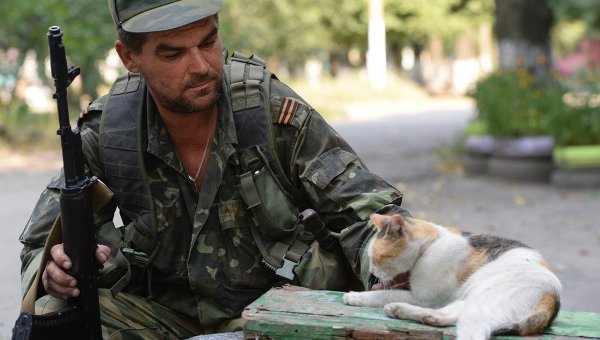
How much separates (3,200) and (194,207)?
708 cm

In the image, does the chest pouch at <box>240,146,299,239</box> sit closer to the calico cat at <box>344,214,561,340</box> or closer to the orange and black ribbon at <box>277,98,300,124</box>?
the orange and black ribbon at <box>277,98,300,124</box>

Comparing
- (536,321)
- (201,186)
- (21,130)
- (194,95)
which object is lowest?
(21,130)

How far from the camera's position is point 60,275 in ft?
9.09

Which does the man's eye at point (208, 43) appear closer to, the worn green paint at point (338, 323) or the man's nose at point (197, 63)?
the man's nose at point (197, 63)

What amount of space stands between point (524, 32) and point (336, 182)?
9468mm

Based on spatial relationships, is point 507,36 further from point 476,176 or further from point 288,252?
point 288,252

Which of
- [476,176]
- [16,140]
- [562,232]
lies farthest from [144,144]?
[16,140]

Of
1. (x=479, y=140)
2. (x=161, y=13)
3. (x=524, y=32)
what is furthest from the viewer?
(x=524, y=32)

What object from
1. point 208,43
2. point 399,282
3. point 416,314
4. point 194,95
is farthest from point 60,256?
point 416,314

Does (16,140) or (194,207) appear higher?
(194,207)

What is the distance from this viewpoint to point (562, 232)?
793 cm

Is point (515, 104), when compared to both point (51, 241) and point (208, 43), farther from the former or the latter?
point (51, 241)

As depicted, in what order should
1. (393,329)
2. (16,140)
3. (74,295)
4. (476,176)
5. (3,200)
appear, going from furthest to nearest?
(16,140) → (476,176) → (3,200) → (74,295) → (393,329)

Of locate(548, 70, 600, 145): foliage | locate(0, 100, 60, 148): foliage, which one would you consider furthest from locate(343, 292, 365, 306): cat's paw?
locate(0, 100, 60, 148): foliage
